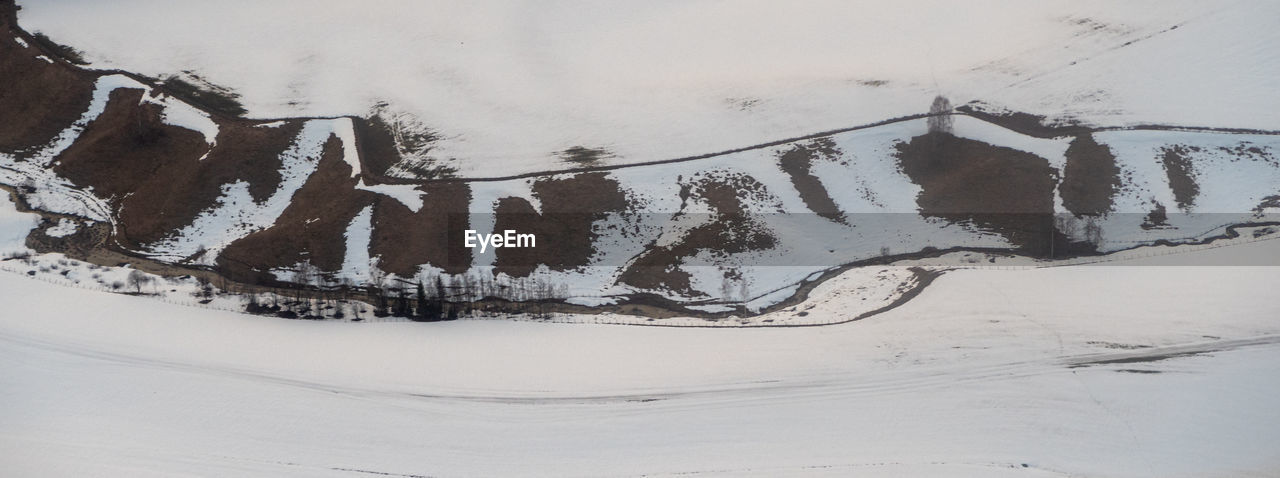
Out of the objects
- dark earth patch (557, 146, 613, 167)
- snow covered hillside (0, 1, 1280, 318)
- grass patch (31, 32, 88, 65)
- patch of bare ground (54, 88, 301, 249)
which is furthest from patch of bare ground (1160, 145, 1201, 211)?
grass patch (31, 32, 88, 65)

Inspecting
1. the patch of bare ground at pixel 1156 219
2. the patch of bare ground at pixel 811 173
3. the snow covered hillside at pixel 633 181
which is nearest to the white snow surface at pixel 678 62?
the snow covered hillside at pixel 633 181

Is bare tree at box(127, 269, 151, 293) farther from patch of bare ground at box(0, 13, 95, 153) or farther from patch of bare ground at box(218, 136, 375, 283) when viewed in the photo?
patch of bare ground at box(0, 13, 95, 153)

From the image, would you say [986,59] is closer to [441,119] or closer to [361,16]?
[441,119]

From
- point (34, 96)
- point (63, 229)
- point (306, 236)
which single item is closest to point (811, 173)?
point (306, 236)

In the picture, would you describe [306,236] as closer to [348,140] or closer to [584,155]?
[348,140]

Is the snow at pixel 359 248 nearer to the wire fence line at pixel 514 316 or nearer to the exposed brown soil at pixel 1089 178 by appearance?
the wire fence line at pixel 514 316

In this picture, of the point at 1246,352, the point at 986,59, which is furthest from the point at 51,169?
the point at 1246,352
